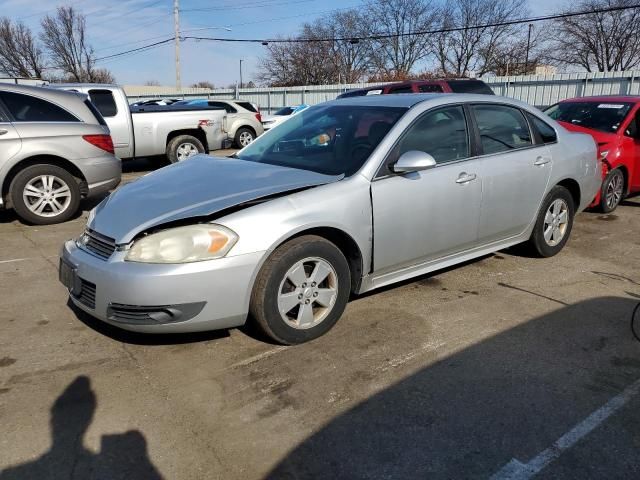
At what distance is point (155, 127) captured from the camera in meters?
11.2

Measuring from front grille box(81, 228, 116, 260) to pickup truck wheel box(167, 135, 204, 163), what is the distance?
8339 millimetres

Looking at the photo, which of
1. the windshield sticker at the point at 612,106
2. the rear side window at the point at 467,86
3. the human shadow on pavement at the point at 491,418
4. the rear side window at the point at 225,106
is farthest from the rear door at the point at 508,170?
the rear side window at the point at 225,106

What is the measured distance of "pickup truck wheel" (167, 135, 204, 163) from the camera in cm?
1152

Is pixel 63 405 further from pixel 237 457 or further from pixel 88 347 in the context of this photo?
pixel 237 457

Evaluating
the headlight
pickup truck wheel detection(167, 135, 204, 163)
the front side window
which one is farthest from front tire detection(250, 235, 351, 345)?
pickup truck wheel detection(167, 135, 204, 163)

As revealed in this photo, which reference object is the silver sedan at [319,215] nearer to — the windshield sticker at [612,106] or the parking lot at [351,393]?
the parking lot at [351,393]

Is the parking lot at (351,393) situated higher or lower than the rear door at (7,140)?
lower

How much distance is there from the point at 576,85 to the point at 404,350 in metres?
18.7

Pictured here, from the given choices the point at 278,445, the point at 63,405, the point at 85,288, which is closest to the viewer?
the point at 278,445

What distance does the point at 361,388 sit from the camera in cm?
292

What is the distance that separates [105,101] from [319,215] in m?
8.15

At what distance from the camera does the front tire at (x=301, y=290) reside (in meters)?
3.19

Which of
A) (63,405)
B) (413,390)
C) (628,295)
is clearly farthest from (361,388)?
(628,295)

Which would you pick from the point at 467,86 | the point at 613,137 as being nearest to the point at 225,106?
the point at 467,86
